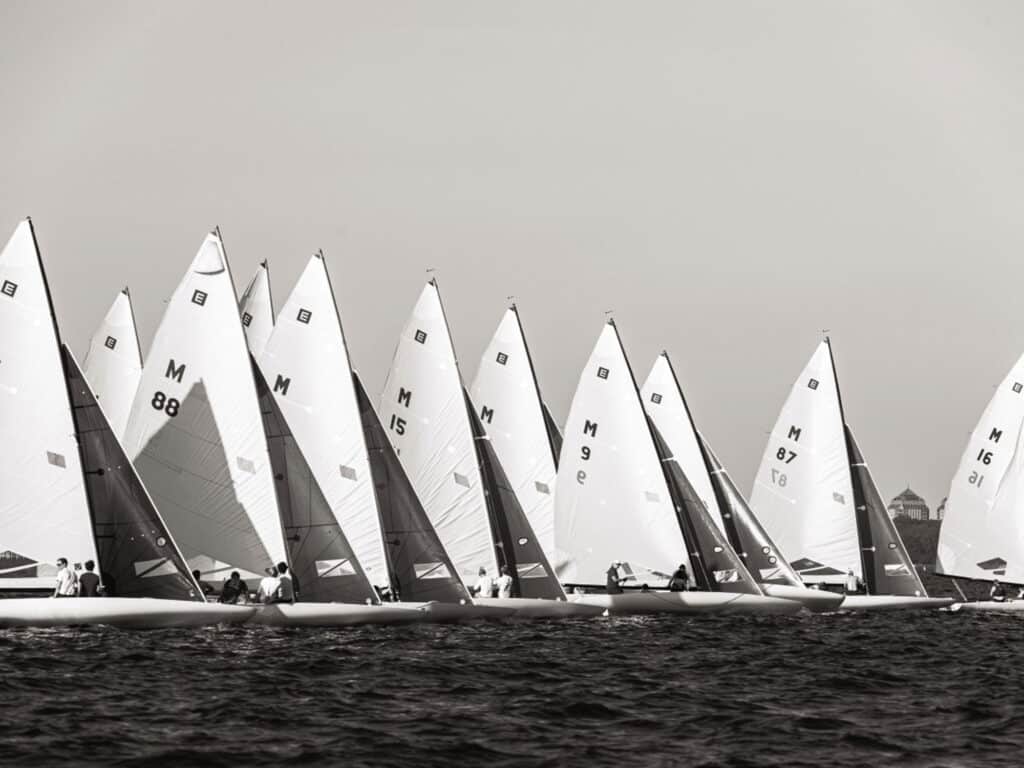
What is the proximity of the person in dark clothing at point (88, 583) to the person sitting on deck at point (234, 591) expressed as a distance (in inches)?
149

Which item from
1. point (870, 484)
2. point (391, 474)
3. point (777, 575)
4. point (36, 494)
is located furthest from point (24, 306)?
point (870, 484)

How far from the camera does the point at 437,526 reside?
54188mm

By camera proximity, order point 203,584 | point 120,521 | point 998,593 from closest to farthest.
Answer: point 120,521
point 203,584
point 998,593

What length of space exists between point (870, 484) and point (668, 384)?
8.34m

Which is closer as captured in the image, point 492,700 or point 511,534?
point 492,700

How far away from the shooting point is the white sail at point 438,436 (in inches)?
2130

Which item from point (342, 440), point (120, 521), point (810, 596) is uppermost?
point (342, 440)

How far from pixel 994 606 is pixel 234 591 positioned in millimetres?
30967

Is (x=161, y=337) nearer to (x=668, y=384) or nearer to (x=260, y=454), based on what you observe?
(x=260, y=454)

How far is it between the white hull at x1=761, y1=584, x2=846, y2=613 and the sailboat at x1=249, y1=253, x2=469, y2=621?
53.6 ft

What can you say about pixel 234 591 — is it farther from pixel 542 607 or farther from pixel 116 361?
pixel 116 361

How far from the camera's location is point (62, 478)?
42.2 m

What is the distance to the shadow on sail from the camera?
45.8 metres

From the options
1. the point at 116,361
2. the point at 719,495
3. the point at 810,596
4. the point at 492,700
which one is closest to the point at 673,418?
the point at 719,495
